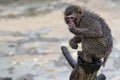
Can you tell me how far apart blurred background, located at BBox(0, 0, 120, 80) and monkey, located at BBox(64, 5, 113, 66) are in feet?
7.57

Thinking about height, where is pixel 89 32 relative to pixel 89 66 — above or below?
above

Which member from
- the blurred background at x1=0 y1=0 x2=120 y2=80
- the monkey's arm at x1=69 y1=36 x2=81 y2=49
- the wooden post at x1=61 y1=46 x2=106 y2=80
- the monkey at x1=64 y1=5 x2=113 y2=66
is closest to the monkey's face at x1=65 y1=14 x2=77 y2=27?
the monkey at x1=64 y1=5 x2=113 y2=66

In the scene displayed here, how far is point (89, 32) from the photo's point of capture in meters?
4.04

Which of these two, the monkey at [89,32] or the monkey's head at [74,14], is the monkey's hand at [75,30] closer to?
the monkey at [89,32]

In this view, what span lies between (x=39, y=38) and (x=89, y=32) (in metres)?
4.77

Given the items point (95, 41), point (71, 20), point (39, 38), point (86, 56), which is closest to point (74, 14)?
point (71, 20)

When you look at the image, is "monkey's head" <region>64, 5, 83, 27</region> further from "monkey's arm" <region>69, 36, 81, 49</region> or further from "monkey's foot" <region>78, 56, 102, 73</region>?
"monkey's foot" <region>78, 56, 102, 73</region>

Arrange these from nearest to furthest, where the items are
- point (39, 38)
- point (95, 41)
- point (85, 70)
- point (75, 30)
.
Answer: point (75, 30), point (95, 41), point (85, 70), point (39, 38)

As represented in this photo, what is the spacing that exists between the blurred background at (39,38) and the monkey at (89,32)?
7.57ft

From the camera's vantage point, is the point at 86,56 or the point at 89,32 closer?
the point at 89,32

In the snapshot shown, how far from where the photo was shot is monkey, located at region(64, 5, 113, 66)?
4059 millimetres

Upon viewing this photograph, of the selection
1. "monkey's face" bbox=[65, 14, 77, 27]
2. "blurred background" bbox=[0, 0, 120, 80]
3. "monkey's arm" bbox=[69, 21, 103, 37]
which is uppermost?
"monkey's face" bbox=[65, 14, 77, 27]

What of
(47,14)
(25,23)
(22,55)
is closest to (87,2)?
(47,14)

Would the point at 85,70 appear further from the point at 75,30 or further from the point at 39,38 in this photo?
the point at 39,38
